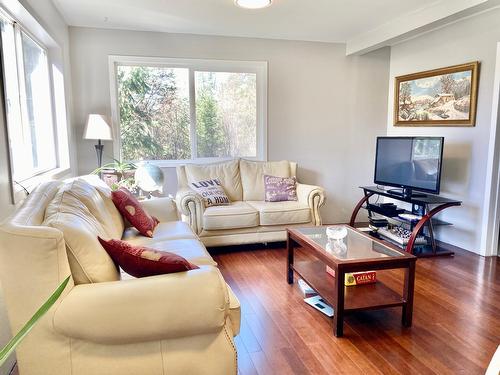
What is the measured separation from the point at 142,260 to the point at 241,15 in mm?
2985

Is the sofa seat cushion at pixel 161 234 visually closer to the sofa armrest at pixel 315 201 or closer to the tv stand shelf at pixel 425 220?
the sofa armrest at pixel 315 201

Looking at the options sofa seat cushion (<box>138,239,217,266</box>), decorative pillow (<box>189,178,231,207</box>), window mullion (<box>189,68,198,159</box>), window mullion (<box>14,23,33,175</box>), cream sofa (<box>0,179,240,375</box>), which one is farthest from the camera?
window mullion (<box>189,68,198,159</box>)

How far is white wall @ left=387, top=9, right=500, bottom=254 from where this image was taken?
3.70m

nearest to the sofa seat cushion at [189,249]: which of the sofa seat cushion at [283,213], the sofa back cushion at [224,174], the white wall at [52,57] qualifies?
the white wall at [52,57]

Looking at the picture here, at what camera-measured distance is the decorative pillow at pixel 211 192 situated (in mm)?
4066

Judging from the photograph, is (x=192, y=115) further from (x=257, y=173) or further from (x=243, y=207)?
(x=243, y=207)

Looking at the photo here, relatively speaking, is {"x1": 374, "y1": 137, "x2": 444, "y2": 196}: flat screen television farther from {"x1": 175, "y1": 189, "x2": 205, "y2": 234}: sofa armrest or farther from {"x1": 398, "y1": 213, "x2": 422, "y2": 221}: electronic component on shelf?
{"x1": 175, "y1": 189, "x2": 205, "y2": 234}: sofa armrest

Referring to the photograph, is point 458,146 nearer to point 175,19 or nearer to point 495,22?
point 495,22

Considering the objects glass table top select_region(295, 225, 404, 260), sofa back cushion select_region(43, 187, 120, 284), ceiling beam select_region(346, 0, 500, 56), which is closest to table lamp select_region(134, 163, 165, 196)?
glass table top select_region(295, 225, 404, 260)

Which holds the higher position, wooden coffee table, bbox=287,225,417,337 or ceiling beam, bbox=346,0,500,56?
ceiling beam, bbox=346,0,500,56

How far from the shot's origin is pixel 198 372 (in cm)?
165

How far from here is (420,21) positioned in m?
3.65

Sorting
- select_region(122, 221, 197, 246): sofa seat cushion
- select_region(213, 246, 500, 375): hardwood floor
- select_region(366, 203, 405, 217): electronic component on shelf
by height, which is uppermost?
select_region(122, 221, 197, 246): sofa seat cushion

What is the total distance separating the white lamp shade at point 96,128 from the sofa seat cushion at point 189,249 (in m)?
1.84
